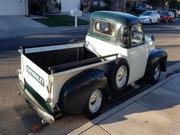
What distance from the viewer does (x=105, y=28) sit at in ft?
20.9

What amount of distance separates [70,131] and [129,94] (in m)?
2.48

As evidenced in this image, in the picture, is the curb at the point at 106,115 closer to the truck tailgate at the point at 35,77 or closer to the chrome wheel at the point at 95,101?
the chrome wheel at the point at 95,101

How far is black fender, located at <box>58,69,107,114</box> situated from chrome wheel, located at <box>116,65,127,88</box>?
0.71 metres

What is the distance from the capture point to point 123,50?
5973mm

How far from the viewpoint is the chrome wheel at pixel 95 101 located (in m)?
5.25

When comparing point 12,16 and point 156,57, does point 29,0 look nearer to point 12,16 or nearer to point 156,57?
point 12,16

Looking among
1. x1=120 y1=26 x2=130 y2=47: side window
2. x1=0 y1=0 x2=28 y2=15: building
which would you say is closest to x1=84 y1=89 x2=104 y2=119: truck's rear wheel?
x1=120 y1=26 x2=130 y2=47: side window

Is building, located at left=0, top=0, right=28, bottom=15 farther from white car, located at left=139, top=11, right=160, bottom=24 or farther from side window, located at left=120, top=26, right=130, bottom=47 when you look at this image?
side window, located at left=120, top=26, right=130, bottom=47

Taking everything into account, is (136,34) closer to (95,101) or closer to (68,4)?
(95,101)

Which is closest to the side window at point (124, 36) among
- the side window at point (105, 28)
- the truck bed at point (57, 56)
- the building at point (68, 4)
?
the side window at point (105, 28)

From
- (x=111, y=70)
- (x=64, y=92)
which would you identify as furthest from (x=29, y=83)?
(x=111, y=70)

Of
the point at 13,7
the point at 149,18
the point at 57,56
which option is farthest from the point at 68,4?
the point at 57,56

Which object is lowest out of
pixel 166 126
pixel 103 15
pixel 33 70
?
pixel 166 126

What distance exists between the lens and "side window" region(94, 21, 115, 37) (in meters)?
6.16
